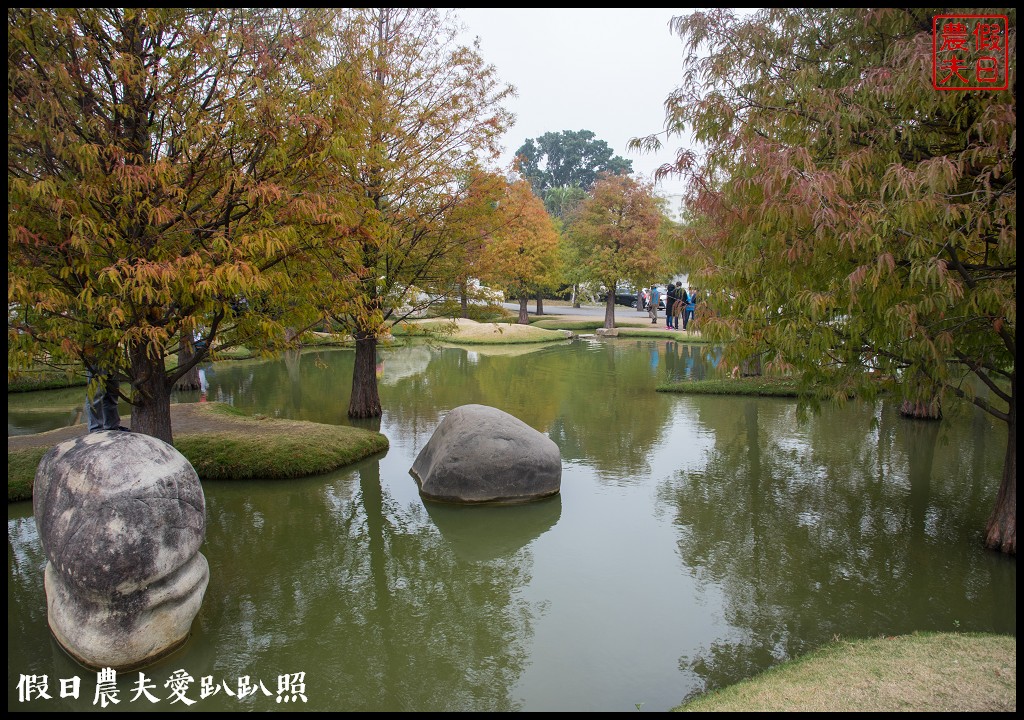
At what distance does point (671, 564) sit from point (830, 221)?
391 cm

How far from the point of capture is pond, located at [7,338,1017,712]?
5383 millimetres

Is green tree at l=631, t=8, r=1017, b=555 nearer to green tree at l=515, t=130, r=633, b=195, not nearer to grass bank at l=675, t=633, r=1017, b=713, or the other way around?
grass bank at l=675, t=633, r=1017, b=713

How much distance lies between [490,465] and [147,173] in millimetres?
5451

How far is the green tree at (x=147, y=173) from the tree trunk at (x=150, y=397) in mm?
70

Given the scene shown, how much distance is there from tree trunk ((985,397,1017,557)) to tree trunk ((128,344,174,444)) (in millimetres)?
9803

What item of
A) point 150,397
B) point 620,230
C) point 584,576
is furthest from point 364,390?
point 620,230

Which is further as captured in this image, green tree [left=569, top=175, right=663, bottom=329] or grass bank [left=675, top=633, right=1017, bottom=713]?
green tree [left=569, top=175, right=663, bottom=329]

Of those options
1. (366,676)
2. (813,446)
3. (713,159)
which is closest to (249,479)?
(366,676)

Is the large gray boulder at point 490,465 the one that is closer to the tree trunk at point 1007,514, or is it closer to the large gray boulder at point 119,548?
the large gray boulder at point 119,548

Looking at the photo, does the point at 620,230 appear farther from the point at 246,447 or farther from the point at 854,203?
the point at 854,203

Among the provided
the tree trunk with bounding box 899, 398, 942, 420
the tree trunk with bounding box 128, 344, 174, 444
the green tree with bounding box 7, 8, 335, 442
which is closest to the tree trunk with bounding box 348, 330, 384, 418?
the tree trunk with bounding box 128, 344, 174, 444

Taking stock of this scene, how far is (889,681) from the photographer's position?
4.80 meters

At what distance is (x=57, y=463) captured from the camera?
18.4 feet

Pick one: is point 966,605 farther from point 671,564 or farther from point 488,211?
point 488,211
